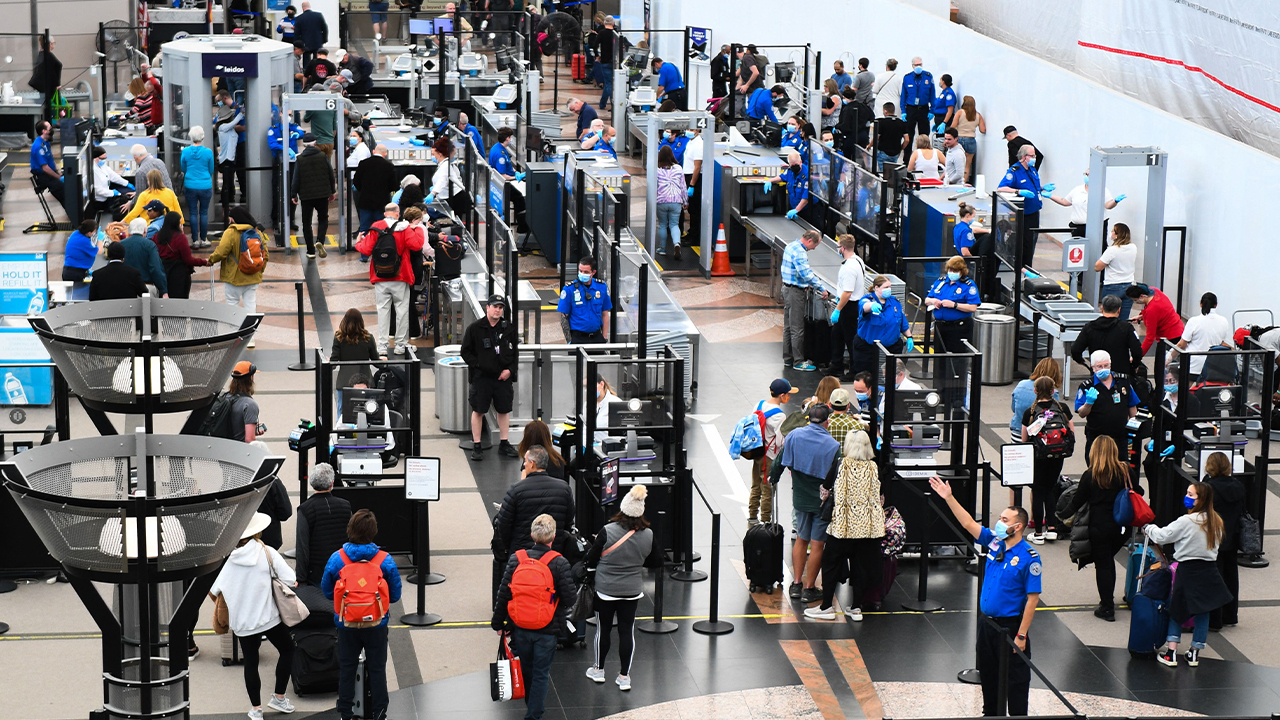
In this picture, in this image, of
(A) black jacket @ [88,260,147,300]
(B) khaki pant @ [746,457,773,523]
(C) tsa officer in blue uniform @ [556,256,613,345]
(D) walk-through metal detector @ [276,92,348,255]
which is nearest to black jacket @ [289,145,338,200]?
(D) walk-through metal detector @ [276,92,348,255]

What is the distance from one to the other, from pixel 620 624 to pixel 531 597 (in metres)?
1.02

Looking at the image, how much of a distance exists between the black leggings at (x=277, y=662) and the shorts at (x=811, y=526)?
12.2 feet

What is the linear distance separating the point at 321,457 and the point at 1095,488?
18.4 ft

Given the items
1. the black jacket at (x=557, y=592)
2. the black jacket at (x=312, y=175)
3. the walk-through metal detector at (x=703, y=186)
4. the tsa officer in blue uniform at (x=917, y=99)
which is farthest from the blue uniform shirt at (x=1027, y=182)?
the black jacket at (x=557, y=592)

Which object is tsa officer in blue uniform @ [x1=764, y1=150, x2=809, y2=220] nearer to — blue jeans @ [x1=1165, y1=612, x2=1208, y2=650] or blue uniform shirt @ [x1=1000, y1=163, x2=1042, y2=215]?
blue uniform shirt @ [x1=1000, y1=163, x2=1042, y2=215]

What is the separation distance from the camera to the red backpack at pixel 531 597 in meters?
9.63

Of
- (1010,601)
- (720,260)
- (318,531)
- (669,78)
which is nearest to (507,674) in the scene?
(318,531)

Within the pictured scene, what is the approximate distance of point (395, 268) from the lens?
17.4 metres

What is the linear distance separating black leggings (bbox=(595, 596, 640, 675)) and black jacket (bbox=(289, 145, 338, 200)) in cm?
1215

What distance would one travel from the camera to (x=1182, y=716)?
1024 centimetres

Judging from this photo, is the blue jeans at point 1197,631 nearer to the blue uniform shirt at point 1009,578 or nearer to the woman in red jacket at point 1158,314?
the blue uniform shirt at point 1009,578

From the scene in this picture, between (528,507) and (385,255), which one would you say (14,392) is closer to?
(528,507)

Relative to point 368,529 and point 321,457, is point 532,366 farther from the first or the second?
point 368,529

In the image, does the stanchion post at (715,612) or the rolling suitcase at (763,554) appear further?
the rolling suitcase at (763,554)
